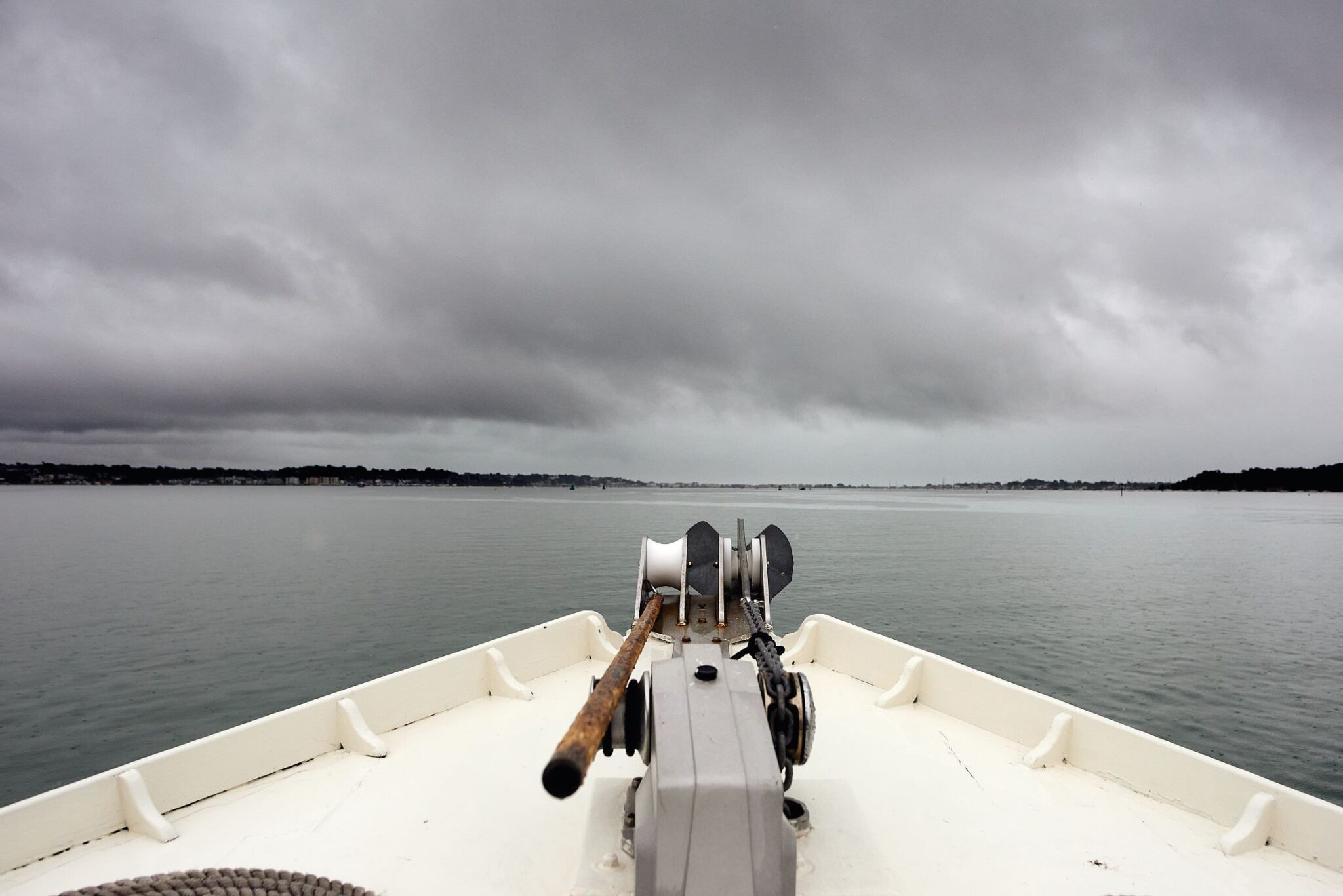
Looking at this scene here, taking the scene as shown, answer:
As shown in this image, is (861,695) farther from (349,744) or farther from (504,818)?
(349,744)

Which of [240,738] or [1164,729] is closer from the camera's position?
[240,738]

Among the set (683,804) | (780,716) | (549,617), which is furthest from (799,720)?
(549,617)

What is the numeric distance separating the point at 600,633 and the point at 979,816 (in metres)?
4.31

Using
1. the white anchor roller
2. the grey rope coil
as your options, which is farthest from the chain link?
the white anchor roller

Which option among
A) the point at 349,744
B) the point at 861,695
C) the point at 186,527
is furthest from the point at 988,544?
the point at 186,527

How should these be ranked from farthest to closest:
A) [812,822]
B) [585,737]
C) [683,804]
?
[812,822] < [683,804] < [585,737]

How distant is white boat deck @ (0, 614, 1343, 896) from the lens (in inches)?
133

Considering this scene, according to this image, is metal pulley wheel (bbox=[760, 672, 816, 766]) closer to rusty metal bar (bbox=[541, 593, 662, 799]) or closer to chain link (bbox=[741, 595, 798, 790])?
chain link (bbox=[741, 595, 798, 790])

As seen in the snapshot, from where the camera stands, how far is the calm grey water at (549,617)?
11102 mm

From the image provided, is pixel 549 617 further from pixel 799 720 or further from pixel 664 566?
pixel 799 720

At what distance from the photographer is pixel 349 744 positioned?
4.89 m

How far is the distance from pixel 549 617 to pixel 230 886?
52.9 feet

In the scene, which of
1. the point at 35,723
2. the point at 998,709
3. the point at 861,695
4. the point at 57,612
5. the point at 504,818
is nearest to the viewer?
the point at 504,818

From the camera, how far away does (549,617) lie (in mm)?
18781
